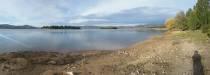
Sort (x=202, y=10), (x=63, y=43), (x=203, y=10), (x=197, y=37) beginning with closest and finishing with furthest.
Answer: (x=197, y=37) < (x=63, y=43) < (x=203, y=10) < (x=202, y=10)

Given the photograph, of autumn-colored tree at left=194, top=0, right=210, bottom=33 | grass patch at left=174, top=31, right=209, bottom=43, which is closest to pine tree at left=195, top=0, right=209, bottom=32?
autumn-colored tree at left=194, top=0, right=210, bottom=33

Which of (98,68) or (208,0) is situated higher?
(208,0)

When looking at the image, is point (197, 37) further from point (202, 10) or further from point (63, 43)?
point (202, 10)

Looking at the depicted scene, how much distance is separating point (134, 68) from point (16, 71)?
9.24m

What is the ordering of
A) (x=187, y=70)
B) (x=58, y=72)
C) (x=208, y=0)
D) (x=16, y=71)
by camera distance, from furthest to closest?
1. (x=208, y=0)
2. (x=16, y=71)
3. (x=58, y=72)
4. (x=187, y=70)

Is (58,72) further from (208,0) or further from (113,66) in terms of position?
(208,0)

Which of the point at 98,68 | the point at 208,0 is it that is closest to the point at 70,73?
the point at 98,68

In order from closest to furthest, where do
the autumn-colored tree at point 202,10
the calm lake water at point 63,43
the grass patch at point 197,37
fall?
1. the grass patch at point 197,37
2. the calm lake water at point 63,43
3. the autumn-colored tree at point 202,10

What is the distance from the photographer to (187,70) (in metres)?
22.4

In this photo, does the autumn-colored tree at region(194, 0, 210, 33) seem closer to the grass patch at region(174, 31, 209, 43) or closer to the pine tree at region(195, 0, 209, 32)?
the pine tree at region(195, 0, 209, 32)

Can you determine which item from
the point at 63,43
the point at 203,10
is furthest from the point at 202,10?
the point at 63,43

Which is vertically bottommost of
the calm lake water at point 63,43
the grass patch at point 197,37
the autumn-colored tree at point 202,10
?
the calm lake water at point 63,43

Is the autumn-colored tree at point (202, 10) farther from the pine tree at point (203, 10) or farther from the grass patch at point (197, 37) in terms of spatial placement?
the grass patch at point (197, 37)

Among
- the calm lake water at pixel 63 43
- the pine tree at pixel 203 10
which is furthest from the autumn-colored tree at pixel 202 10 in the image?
the calm lake water at pixel 63 43
